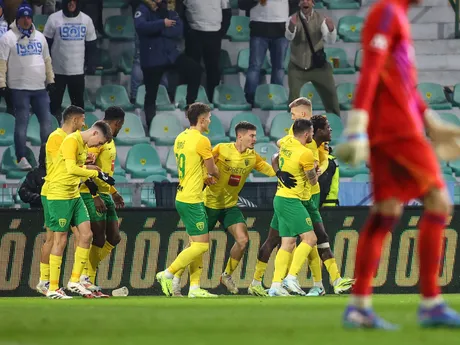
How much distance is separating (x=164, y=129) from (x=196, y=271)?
606 centimetres

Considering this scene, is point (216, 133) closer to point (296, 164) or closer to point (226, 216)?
point (226, 216)

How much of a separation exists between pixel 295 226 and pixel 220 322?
5982mm

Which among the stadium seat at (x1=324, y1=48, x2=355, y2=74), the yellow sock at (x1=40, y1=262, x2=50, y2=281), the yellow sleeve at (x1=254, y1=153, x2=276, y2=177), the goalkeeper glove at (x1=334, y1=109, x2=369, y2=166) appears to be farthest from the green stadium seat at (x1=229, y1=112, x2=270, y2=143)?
the goalkeeper glove at (x1=334, y1=109, x2=369, y2=166)

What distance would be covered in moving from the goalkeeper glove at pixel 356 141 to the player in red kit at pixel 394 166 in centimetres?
12

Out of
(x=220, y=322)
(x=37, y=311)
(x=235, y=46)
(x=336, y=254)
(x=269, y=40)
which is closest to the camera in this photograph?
(x=220, y=322)

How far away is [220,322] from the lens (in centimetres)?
810

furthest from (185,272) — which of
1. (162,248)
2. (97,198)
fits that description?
(97,198)

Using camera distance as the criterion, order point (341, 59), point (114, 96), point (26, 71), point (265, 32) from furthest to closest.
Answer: point (341, 59), point (114, 96), point (265, 32), point (26, 71)

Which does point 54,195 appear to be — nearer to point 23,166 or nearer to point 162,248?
point 162,248

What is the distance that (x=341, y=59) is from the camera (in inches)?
857

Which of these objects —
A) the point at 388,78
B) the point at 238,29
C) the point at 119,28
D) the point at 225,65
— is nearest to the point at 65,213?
the point at 388,78

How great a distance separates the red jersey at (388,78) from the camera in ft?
21.9

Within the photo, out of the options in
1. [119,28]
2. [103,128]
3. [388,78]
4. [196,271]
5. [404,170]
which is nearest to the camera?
[404,170]

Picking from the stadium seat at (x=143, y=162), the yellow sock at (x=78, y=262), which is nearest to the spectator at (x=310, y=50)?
the stadium seat at (x=143, y=162)
